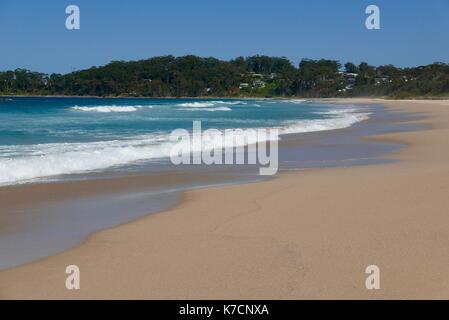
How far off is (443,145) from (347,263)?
37.1 ft

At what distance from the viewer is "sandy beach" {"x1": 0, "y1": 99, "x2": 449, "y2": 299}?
169 inches

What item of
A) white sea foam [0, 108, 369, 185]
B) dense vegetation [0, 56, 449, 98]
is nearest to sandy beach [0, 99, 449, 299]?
white sea foam [0, 108, 369, 185]

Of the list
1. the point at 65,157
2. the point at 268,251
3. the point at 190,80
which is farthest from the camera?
the point at 190,80

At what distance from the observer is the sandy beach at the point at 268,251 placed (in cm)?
429

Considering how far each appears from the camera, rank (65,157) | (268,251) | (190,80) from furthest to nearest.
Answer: (190,80) < (65,157) < (268,251)

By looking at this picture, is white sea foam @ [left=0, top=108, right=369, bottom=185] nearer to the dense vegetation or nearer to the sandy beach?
the sandy beach

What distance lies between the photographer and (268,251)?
5227mm

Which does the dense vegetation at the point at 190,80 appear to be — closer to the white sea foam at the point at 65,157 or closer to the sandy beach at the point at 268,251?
the white sea foam at the point at 65,157

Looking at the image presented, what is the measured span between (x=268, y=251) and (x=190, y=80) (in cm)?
13915

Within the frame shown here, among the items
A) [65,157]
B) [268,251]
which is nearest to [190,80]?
[65,157]

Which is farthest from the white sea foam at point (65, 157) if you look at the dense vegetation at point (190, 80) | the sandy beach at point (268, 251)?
the dense vegetation at point (190, 80)

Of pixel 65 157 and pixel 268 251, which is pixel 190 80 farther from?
pixel 268 251

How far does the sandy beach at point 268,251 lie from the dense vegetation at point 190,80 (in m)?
113

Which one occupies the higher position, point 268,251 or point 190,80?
point 190,80
